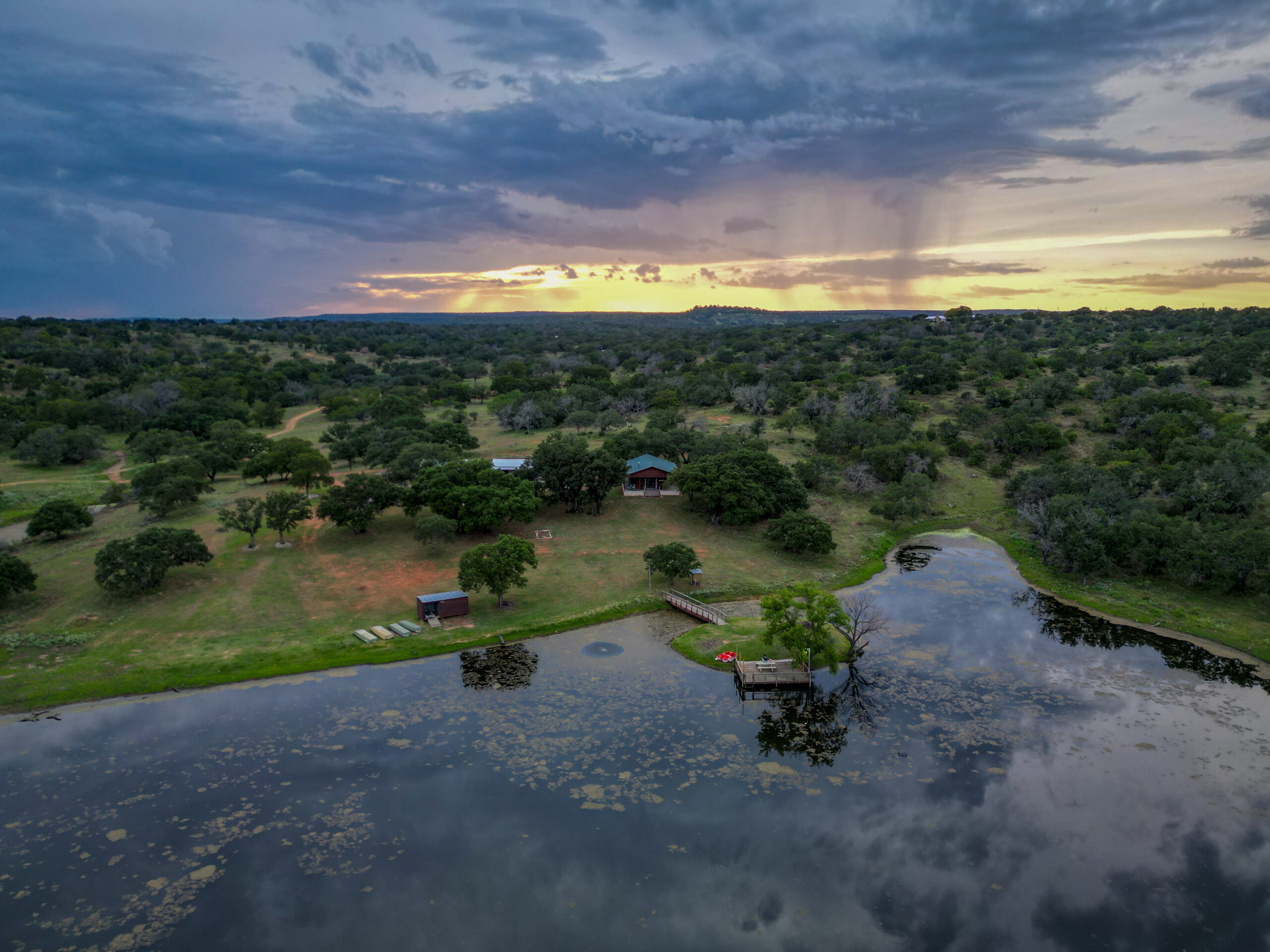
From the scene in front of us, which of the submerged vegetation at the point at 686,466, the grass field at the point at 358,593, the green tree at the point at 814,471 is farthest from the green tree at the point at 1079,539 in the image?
the green tree at the point at 814,471

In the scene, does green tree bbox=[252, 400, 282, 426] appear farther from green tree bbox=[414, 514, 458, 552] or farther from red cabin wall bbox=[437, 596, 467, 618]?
red cabin wall bbox=[437, 596, 467, 618]

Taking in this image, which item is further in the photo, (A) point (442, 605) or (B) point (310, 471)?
(B) point (310, 471)

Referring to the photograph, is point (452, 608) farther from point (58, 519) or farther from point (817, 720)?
point (58, 519)

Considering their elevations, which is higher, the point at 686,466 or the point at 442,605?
the point at 686,466

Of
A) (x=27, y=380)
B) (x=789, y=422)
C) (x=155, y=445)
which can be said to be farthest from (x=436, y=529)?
(x=27, y=380)

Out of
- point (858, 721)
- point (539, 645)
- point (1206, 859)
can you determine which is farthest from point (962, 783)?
point (539, 645)

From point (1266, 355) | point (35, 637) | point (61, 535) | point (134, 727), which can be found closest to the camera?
point (134, 727)

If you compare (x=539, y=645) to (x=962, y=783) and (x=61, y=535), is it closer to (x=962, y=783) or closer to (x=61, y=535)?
(x=962, y=783)
